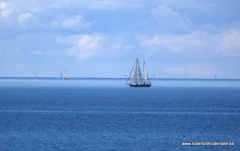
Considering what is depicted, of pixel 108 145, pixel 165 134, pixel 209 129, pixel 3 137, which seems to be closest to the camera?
pixel 108 145

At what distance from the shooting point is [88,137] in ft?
180

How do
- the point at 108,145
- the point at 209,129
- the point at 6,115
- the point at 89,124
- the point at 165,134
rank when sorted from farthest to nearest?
the point at 6,115 < the point at 89,124 < the point at 209,129 < the point at 165,134 < the point at 108,145

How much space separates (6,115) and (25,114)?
13.2 feet

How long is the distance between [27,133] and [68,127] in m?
8.29

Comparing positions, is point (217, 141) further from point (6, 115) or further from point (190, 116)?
point (6, 115)

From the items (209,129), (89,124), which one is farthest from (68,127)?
(209,129)

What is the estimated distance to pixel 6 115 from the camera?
8138cm

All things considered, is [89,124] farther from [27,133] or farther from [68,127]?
[27,133]

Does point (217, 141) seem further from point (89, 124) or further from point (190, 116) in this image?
point (190, 116)

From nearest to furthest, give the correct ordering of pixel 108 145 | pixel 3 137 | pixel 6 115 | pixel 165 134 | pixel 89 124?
pixel 108 145 → pixel 3 137 → pixel 165 134 → pixel 89 124 → pixel 6 115

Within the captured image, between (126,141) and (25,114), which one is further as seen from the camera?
(25,114)

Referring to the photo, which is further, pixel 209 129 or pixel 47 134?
pixel 209 129

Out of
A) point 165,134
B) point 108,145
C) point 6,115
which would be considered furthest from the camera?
point 6,115

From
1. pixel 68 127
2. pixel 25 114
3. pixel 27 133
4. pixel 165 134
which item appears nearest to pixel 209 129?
pixel 165 134
